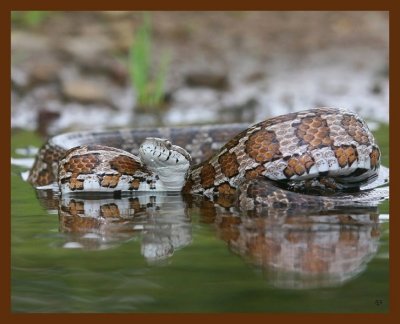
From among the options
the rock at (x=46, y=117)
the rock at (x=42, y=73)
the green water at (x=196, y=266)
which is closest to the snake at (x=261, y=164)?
the green water at (x=196, y=266)

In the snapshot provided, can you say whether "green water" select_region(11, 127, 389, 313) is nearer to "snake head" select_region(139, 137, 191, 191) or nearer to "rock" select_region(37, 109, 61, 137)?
"snake head" select_region(139, 137, 191, 191)

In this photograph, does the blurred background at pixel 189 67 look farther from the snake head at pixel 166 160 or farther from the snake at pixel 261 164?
the snake head at pixel 166 160

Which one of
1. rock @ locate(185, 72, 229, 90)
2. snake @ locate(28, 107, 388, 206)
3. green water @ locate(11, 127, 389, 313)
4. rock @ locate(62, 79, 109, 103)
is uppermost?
rock @ locate(185, 72, 229, 90)

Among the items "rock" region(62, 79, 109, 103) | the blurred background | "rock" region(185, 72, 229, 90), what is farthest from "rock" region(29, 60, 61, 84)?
"rock" region(185, 72, 229, 90)

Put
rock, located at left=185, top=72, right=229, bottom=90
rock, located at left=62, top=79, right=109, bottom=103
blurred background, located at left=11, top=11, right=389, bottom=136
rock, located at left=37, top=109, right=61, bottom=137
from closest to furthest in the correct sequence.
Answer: rock, located at left=37, top=109, right=61, bottom=137 → blurred background, located at left=11, top=11, right=389, bottom=136 → rock, located at left=62, top=79, right=109, bottom=103 → rock, located at left=185, top=72, right=229, bottom=90

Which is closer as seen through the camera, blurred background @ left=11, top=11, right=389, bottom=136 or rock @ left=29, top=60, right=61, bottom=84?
blurred background @ left=11, top=11, right=389, bottom=136

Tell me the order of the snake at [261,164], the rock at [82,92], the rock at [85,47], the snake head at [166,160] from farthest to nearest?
the rock at [85,47] < the rock at [82,92] < the snake head at [166,160] < the snake at [261,164]

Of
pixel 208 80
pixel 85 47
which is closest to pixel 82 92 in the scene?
pixel 85 47
